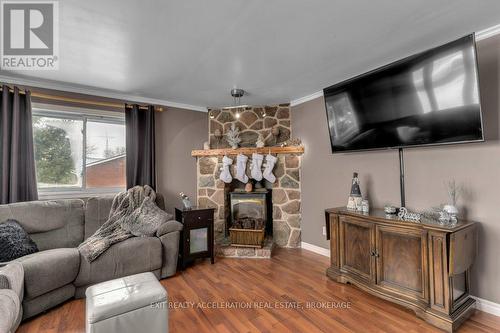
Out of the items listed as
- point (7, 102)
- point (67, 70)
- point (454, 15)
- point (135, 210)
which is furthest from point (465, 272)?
point (7, 102)

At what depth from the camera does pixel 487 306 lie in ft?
6.39

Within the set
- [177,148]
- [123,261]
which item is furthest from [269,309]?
[177,148]

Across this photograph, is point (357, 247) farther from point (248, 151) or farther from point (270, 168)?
point (248, 151)

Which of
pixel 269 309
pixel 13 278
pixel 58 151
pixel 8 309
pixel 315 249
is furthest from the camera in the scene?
pixel 315 249

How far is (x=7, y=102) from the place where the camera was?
2.51 m

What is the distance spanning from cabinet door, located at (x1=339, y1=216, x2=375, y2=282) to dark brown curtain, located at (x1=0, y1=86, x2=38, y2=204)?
3513 mm

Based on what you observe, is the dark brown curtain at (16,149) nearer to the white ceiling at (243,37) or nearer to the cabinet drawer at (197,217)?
the white ceiling at (243,37)

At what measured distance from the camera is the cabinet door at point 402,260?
191cm

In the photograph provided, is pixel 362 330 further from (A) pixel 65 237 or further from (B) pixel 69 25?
(B) pixel 69 25

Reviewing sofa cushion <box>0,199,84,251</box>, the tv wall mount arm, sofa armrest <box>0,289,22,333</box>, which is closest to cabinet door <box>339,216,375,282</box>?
the tv wall mount arm

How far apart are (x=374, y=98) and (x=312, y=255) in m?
2.21

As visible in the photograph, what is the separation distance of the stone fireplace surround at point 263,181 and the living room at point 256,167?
0.07 metres

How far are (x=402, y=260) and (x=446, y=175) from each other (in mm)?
911

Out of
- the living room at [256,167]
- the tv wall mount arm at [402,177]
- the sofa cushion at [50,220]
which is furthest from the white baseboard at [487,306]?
the sofa cushion at [50,220]
